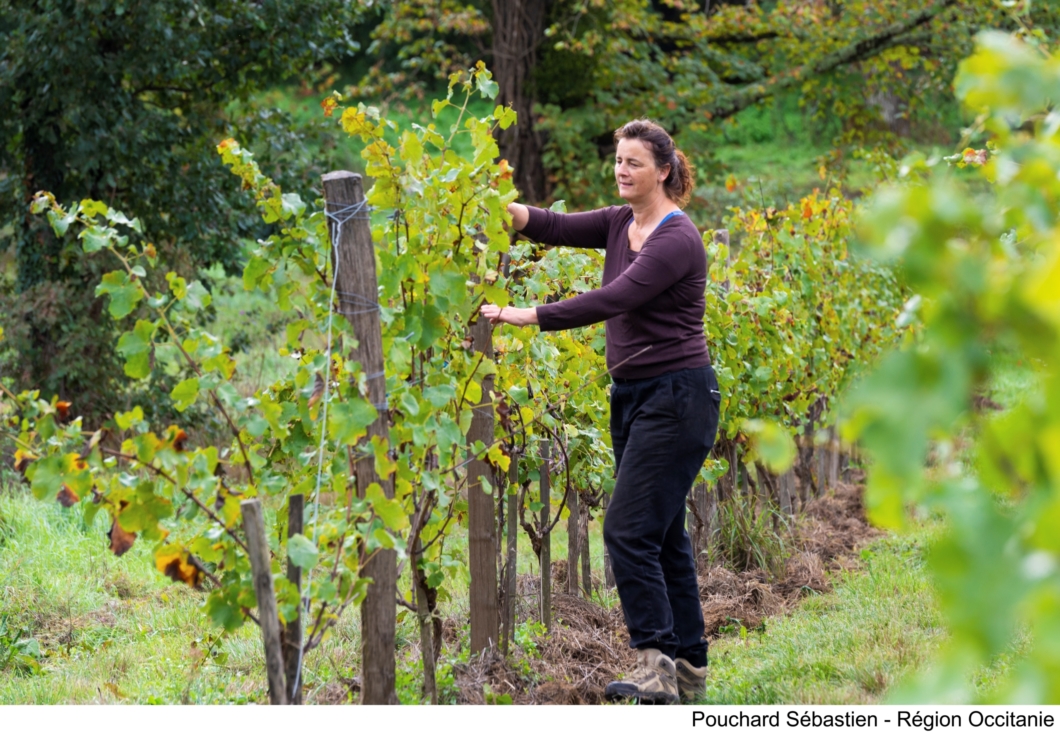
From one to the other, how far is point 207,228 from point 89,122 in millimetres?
1161

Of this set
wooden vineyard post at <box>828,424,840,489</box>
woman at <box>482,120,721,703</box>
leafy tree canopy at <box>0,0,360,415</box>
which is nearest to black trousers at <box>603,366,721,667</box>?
woman at <box>482,120,721,703</box>

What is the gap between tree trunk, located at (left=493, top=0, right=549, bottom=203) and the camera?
12438 millimetres

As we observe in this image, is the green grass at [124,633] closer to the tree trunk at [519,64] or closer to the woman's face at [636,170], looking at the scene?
the woman's face at [636,170]

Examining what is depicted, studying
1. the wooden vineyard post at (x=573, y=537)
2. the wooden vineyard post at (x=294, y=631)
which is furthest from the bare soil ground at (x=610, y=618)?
the wooden vineyard post at (x=294, y=631)

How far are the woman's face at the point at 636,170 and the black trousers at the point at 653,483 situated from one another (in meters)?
0.60

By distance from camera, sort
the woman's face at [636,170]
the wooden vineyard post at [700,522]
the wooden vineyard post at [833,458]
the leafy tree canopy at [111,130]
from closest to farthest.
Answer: the woman's face at [636,170] → the wooden vineyard post at [700,522] → the leafy tree canopy at [111,130] → the wooden vineyard post at [833,458]

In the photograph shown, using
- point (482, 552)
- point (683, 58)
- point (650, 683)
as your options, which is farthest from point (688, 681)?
point (683, 58)

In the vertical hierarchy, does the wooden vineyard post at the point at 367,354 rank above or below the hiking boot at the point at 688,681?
above

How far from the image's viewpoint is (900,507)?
1161mm

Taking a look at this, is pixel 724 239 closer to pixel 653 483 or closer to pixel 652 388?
pixel 652 388

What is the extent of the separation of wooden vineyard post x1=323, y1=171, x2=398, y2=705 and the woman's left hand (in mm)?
392

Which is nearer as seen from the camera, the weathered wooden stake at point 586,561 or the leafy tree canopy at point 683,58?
the weathered wooden stake at point 586,561

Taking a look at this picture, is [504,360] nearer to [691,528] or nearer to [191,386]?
[191,386]

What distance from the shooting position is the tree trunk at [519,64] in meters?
12.4
